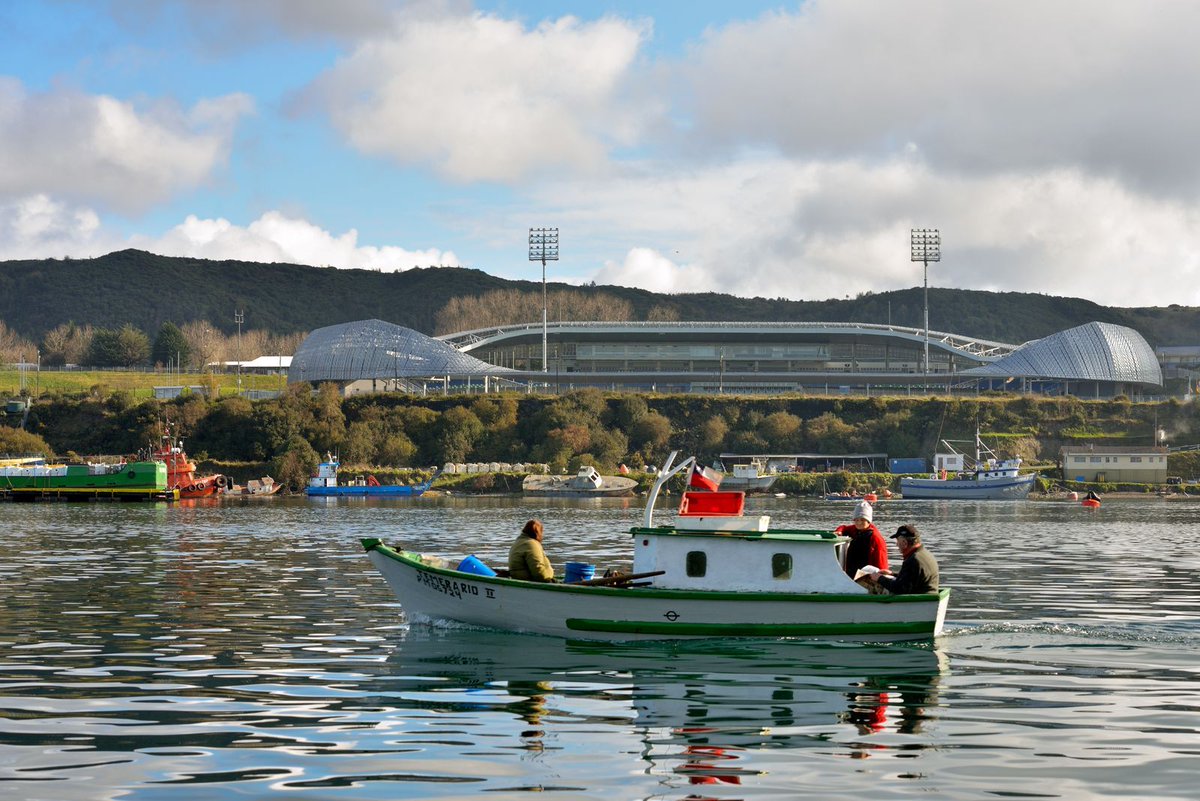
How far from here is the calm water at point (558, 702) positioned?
Result: 1602cm

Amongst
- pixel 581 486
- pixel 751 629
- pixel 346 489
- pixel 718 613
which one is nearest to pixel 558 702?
pixel 718 613

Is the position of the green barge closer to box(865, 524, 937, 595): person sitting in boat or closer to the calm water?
the calm water

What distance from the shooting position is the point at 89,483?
11312 centimetres

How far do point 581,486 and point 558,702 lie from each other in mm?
116807

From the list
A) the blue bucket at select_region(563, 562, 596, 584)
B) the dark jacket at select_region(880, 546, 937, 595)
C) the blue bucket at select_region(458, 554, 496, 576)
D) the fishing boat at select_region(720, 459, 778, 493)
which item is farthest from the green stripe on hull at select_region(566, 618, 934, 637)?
the fishing boat at select_region(720, 459, 778, 493)

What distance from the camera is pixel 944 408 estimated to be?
565 feet

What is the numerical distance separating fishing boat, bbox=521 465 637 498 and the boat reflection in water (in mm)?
106365

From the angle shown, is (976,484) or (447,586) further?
(976,484)

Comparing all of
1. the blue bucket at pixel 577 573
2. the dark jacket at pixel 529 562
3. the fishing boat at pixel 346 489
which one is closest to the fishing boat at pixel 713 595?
the dark jacket at pixel 529 562

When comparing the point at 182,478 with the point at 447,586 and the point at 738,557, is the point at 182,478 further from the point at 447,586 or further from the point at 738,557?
the point at 738,557

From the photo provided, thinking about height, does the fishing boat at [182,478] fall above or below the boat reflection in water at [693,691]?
above

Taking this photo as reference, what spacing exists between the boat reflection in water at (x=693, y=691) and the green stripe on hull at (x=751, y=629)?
0.85 ft

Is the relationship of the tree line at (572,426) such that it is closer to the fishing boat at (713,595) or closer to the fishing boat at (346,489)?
the fishing boat at (346,489)

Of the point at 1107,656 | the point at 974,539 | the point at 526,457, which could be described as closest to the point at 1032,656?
the point at 1107,656
